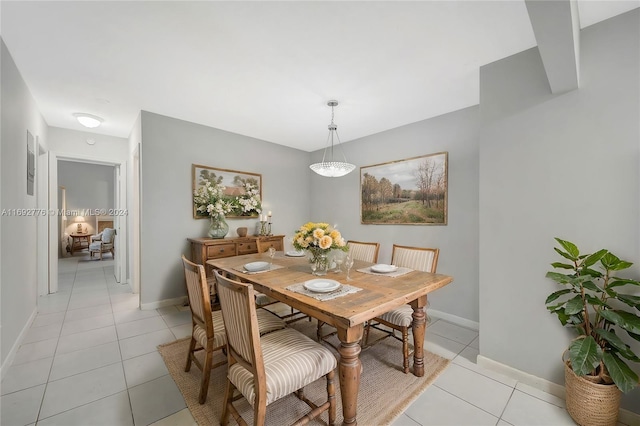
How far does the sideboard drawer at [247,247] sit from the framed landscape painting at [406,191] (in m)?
1.71

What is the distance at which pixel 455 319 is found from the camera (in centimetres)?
314

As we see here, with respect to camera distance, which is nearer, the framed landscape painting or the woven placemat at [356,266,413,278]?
the woven placemat at [356,266,413,278]

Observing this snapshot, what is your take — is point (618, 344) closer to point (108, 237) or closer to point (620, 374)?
point (620, 374)

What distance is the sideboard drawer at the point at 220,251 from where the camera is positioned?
336 centimetres

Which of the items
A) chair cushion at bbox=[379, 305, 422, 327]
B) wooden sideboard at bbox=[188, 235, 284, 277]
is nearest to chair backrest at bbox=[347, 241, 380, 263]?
chair cushion at bbox=[379, 305, 422, 327]

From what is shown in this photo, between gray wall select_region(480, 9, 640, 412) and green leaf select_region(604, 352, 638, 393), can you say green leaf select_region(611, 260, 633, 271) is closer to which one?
gray wall select_region(480, 9, 640, 412)

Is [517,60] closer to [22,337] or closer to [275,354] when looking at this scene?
[275,354]

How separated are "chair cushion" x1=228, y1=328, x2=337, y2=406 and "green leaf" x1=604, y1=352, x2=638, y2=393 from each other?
1.53 m

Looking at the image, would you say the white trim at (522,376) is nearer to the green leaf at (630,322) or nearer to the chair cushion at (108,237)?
the green leaf at (630,322)

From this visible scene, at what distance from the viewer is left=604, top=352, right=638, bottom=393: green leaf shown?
1387mm

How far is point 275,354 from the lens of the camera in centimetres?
148

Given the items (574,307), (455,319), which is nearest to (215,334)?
(574,307)

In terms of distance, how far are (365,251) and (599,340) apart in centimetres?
190

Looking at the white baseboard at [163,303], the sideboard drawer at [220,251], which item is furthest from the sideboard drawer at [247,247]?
the white baseboard at [163,303]
